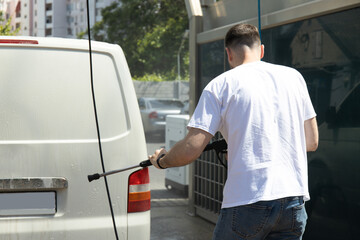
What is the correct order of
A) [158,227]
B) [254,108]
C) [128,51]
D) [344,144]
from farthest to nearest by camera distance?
[128,51] → [158,227] → [344,144] → [254,108]

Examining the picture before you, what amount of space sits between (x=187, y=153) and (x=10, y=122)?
1.41m

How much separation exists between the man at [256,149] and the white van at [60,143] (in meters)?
1.13

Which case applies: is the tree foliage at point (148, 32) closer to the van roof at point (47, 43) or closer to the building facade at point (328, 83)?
the building facade at point (328, 83)

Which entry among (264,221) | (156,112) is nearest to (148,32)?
(156,112)

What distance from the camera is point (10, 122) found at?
142 inches

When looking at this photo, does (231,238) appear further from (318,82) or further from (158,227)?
(158,227)

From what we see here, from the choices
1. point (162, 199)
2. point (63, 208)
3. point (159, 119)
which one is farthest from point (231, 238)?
point (159, 119)

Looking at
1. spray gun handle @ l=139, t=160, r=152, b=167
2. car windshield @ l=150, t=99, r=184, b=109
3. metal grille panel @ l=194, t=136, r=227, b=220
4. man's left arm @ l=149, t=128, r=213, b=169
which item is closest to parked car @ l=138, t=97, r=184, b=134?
car windshield @ l=150, t=99, r=184, b=109

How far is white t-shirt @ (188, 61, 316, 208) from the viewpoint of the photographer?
2572mm

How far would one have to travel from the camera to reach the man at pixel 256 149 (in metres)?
2.57

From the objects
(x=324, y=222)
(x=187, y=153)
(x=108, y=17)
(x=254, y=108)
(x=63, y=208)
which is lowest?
(x=324, y=222)

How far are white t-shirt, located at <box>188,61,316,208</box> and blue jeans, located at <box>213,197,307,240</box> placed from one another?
35 millimetres

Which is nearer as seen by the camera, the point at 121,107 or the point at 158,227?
the point at 121,107

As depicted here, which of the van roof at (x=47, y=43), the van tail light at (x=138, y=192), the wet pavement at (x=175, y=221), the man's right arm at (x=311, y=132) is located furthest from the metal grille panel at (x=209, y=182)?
the man's right arm at (x=311, y=132)
